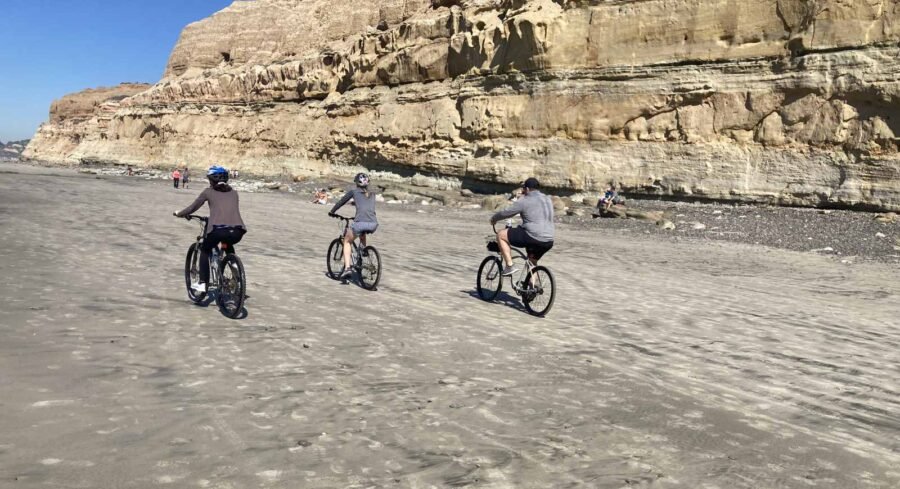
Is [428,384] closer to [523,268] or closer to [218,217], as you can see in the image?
[218,217]

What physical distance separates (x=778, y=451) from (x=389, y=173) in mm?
42422

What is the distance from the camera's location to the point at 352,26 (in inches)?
2504

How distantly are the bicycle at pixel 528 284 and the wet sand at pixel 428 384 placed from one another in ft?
0.79

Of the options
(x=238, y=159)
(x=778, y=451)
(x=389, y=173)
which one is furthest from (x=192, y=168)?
(x=778, y=451)

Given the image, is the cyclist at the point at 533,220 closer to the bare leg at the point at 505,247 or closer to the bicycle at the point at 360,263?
the bare leg at the point at 505,247

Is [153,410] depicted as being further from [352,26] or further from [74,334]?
[352,26]

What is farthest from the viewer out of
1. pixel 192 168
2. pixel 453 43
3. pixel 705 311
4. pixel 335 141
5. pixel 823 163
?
pixel 192 168

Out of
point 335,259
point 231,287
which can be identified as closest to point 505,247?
point 335,259

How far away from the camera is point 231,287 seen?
24.0ft

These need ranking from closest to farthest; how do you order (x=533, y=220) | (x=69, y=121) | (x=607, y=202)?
(x=533, y=220) → (x=607, y=202) → (x=69, y=121)

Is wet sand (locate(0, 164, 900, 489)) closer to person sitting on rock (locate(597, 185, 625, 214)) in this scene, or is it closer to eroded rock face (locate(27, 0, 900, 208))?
person sitting on rock (locate(597, 185, 625, 214))

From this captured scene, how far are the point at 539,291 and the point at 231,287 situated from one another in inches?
156

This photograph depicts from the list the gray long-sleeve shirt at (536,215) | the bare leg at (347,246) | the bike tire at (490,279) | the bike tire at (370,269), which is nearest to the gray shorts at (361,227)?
the bare leg at (347,246)

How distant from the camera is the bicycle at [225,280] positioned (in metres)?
7.18
